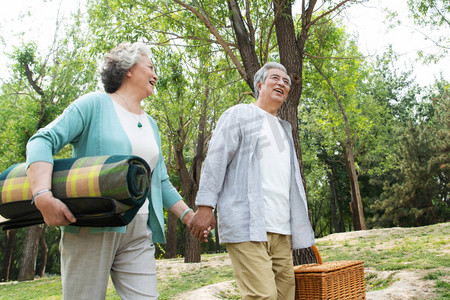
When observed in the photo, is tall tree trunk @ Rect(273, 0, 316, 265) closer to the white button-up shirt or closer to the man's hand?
the white button-up shirt

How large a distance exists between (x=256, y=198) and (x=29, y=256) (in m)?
15.3

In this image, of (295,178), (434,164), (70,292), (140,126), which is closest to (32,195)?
(70,292)

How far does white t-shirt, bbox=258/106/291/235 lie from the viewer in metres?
2.61

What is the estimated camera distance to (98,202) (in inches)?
64.0

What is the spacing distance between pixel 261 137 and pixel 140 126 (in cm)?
93

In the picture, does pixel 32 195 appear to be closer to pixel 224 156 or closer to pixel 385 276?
pixel 224 156

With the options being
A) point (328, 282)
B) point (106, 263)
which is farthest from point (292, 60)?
point (106, 263)

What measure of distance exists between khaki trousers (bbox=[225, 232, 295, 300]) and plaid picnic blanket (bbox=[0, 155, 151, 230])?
93 centimetres

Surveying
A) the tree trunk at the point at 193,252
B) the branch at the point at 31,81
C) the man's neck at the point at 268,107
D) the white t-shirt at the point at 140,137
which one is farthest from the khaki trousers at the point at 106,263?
the branch at the point at 31,81

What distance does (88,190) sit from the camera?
1.62m

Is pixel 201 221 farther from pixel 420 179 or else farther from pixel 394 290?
pixel 420 179

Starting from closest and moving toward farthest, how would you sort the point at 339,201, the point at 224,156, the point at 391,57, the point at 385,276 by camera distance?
the point at 224,156, the point at 385,276, the point at 391,57, the point at 339,201

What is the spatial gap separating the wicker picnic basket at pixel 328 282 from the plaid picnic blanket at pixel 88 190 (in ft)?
6.02

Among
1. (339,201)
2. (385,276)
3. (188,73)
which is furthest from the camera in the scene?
(339,201)
